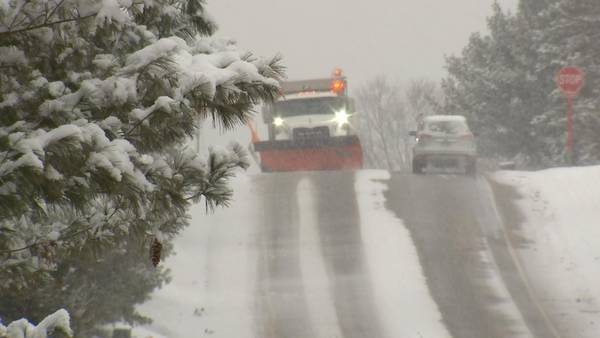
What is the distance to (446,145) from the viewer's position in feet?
86.1

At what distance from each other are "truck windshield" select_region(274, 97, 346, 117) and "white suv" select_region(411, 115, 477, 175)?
2.17 meters

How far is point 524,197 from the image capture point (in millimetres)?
22859

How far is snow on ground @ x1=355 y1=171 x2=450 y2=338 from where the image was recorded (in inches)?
599

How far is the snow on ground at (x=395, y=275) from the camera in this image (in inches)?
599

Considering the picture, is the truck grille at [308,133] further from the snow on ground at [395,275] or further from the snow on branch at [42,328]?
the snow on branch at [42,328]

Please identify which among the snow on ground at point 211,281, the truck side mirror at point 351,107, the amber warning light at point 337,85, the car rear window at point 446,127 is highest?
the amber warning light at point 337,85

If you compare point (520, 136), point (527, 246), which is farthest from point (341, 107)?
point (520, 136)

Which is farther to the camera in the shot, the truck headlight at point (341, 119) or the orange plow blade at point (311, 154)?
the truck headlight at point (341, 119)

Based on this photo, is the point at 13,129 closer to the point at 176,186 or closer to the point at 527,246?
the point at 176,186

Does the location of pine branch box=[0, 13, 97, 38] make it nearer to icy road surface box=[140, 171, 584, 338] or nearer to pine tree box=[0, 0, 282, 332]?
pine tree box=[0, 0, 282, 332]

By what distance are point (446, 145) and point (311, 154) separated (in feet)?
11.7

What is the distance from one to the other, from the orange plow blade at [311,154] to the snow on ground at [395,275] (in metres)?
4.16

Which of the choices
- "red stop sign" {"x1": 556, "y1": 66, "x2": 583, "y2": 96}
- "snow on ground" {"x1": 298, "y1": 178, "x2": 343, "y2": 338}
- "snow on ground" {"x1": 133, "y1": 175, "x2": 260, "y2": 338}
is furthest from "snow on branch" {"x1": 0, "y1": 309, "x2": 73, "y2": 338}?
"red stop sign" {"x1": 556, "y1": 66, "x2": 583, "y2": 96}

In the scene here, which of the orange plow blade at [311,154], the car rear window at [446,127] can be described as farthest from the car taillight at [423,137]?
the orange plow blade at [311,154]
